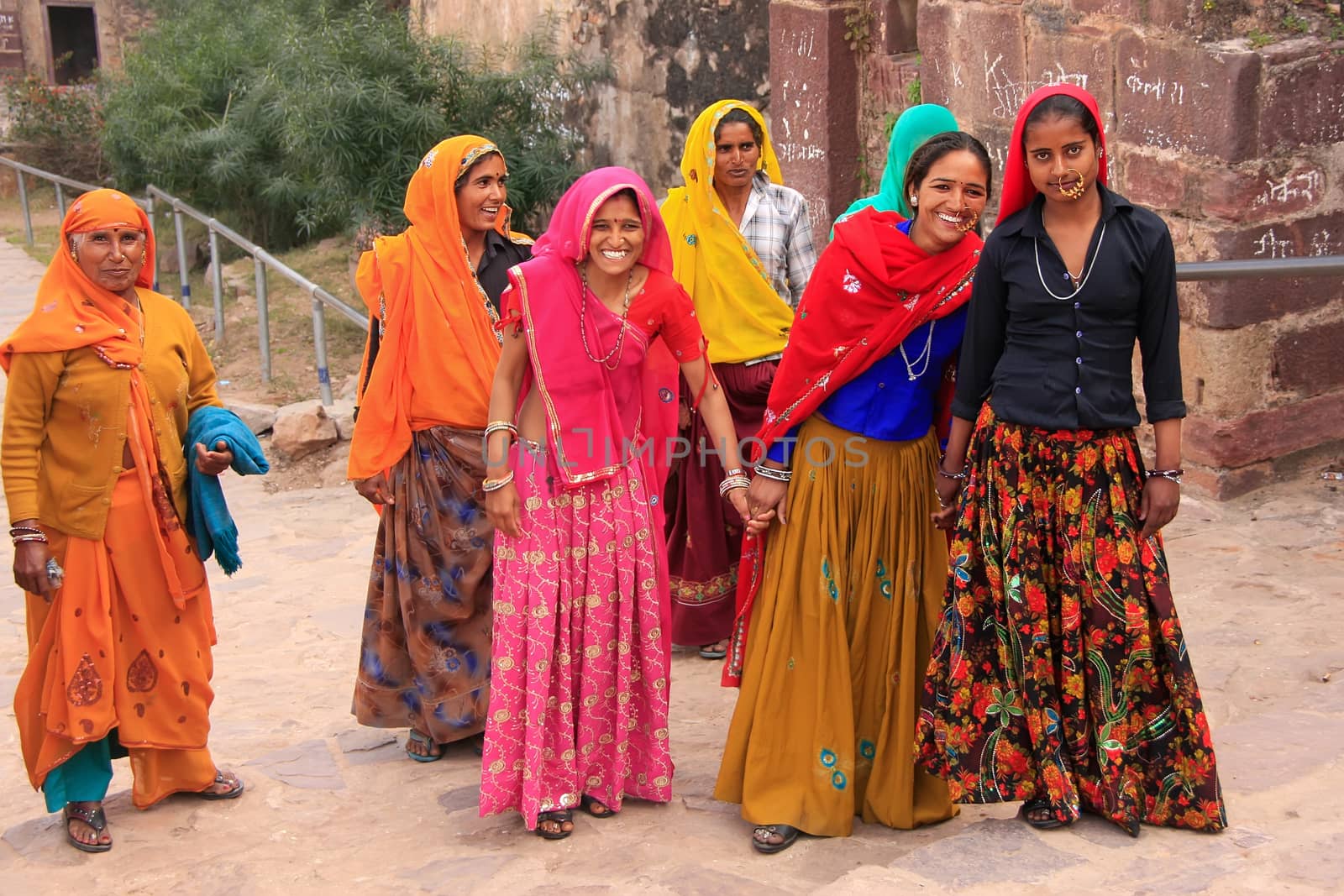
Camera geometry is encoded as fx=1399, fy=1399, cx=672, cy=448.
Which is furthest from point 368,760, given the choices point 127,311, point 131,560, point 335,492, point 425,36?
point 425,36

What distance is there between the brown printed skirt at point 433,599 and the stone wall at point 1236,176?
2.76m

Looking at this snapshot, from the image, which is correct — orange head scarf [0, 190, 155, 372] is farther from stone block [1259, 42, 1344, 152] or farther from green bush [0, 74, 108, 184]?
green bush [0, 74, 108, 184]

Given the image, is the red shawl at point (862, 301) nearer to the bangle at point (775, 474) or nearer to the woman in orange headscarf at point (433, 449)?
the bangle at point (775, 474)

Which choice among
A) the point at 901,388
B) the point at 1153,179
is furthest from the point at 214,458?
the point at 1153,179

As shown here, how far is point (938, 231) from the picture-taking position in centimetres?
310

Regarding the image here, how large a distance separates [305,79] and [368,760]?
7.71 metres

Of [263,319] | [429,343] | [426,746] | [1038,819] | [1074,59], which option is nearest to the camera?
[1038,819]

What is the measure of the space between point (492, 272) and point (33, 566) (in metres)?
1.46

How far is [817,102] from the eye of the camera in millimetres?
6805

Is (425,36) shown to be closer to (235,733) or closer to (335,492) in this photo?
(335,492)

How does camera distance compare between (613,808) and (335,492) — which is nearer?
(613,808)

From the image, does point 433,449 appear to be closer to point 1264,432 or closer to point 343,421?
point 1264,432

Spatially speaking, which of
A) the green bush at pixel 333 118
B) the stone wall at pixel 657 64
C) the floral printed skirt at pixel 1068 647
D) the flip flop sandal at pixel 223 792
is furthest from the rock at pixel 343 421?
the floral printed skirt at pixel 1068 647

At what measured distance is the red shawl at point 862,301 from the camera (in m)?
3.13
